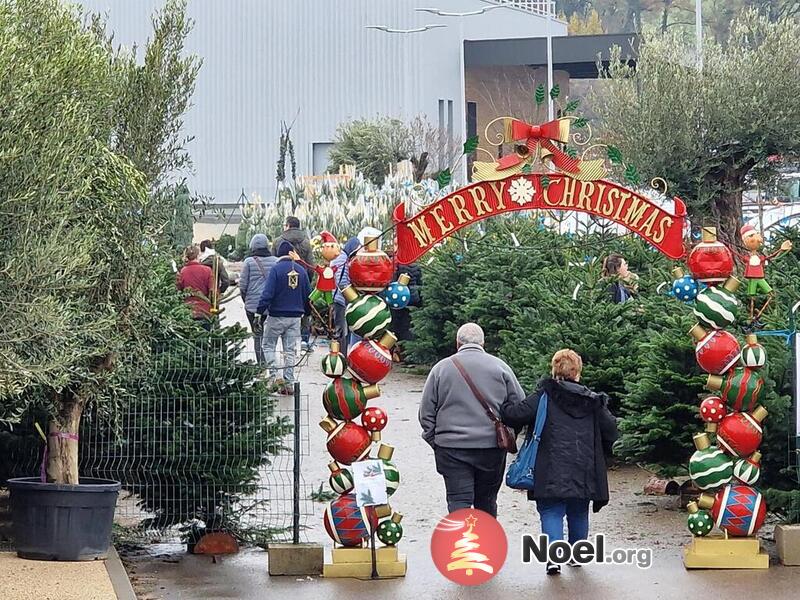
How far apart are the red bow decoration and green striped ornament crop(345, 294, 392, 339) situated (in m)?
1.33

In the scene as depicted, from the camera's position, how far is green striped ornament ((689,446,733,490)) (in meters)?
9.55

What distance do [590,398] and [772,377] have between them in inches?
76.2

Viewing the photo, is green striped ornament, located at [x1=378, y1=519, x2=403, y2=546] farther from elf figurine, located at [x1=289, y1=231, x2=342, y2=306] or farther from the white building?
the white building

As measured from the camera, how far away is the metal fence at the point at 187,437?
9961 millimetres

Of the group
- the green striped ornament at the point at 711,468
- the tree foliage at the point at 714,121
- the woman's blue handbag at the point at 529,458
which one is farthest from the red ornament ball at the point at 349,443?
the tree foliage at the point at 714,121

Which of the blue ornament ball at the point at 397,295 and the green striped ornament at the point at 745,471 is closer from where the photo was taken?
the green striped ornament at the point at 745,471

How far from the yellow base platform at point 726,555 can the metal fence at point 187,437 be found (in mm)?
2724

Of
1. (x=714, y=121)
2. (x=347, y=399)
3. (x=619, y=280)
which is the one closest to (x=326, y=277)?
(x=347, y=399)

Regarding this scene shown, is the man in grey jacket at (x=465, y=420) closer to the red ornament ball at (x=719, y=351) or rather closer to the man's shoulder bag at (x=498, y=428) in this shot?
the man's shoulder bag at (x=498, y=428)

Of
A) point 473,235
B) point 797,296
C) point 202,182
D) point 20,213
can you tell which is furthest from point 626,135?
point 202,182

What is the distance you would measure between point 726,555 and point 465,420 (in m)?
1.94

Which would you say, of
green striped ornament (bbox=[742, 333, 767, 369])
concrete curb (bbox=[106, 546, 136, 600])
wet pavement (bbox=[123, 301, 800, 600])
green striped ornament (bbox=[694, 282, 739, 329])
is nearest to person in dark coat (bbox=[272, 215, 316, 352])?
wet pavement (bbox=[123, 301, 800, 600])

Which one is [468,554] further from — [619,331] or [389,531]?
[619,331]

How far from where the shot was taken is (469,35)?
5803 centimetres
